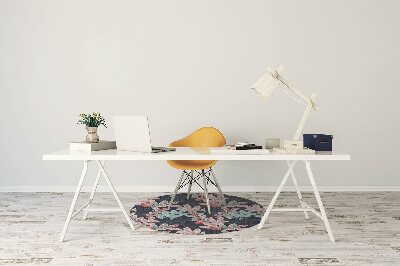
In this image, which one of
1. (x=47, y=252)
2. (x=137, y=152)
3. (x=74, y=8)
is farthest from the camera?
(x=74, y=8)

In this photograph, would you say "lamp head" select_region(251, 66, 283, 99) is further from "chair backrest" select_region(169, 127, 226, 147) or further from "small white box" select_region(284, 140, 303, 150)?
"chair backrest" select_region(169, 127, 226, 147)

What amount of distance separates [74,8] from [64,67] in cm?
72

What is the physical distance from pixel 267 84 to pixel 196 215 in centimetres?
142

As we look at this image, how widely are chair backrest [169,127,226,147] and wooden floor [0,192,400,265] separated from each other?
1.04 meters

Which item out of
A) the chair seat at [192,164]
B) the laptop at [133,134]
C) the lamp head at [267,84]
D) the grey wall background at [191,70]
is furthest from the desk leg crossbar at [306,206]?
the grey wall background at [191,70]

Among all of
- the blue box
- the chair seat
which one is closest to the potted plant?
the chair seat

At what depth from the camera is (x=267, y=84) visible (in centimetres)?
292

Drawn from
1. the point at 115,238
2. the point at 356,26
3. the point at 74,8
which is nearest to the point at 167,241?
the point at 115,238

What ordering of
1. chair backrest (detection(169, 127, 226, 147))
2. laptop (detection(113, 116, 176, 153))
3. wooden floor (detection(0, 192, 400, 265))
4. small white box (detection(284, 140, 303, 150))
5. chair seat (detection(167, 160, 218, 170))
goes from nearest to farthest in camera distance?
wooden floor (detection(0, 192, 400, 265))
laptop (detection(113, 116, 176, 153))
small white box (detection(284, 140, 303, 150))
chair seat (detection(167, 160, 218, 170))
chair backrest (detection(169, 127, 226, 147))

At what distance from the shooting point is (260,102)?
473cm

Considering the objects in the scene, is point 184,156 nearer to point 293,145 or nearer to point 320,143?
point 293,145

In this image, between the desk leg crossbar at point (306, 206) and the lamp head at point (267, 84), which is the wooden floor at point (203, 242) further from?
the lamp head at point (267, 84)

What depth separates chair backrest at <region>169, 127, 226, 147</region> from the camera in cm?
415

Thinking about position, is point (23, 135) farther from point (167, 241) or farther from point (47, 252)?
point (167, 241)
